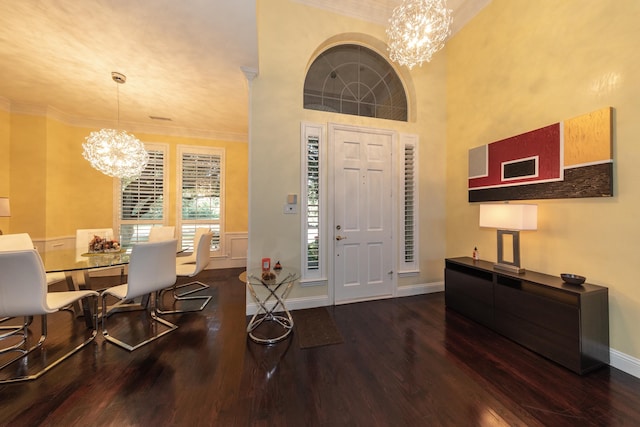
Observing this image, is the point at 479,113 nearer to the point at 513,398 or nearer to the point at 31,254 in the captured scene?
the point at 513,398

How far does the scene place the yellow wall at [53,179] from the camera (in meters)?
3.77

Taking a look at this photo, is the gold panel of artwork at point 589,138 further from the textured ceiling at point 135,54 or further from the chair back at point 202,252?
the chair back at point 202,252

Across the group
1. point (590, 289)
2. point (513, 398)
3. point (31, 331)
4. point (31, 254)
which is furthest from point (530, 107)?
point (31, 331)

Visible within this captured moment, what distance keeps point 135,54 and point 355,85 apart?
282 cm

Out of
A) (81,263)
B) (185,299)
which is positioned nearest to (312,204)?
(185,299)

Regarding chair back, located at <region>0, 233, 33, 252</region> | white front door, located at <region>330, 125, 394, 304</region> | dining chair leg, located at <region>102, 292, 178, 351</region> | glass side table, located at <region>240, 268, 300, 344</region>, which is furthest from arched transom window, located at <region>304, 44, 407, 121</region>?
chair back, located at <region>0, 233, 33, 252</region>

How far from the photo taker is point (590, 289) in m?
1.88

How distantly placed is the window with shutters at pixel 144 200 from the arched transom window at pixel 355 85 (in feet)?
11.9

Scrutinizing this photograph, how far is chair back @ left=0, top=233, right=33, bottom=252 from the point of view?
8.68 ft

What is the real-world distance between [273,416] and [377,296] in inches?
86.9

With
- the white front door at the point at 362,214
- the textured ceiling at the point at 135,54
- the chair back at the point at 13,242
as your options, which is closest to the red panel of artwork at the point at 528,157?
the white front door at the point at 362,214

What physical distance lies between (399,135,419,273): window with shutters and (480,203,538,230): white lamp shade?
113cm

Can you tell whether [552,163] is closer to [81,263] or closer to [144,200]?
[81,263]

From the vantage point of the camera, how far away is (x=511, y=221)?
7.52 feet
